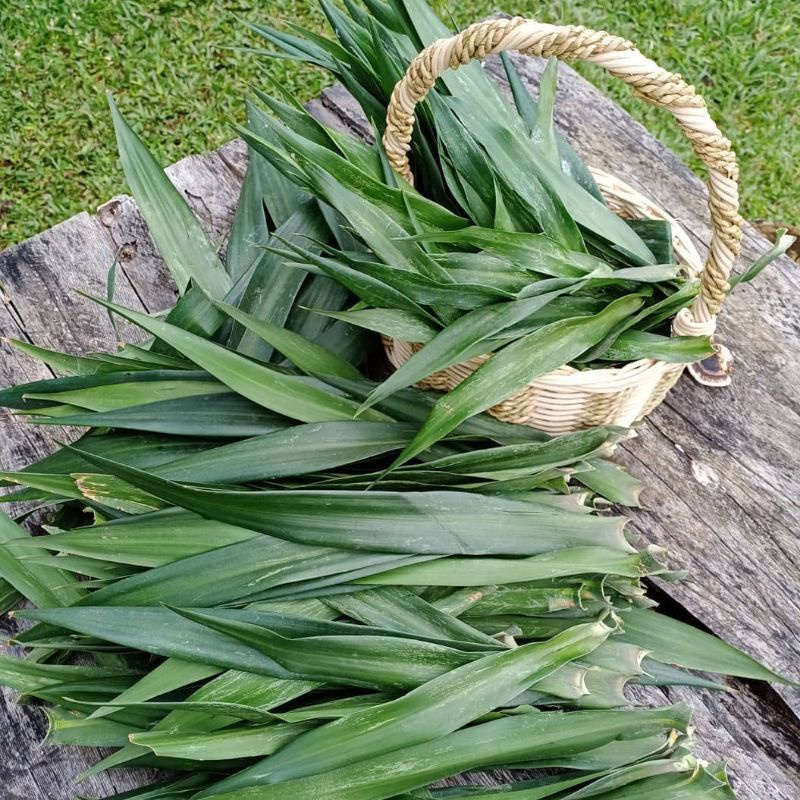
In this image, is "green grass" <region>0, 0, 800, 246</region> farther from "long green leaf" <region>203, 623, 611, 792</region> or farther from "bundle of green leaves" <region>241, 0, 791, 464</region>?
"long green leaf" <region>203, 623, 611, 792</region>

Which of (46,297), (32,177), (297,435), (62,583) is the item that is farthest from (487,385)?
(32,177)

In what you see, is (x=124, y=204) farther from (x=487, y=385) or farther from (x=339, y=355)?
(x=487, y=385)

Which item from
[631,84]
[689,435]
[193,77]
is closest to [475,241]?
[631,84]

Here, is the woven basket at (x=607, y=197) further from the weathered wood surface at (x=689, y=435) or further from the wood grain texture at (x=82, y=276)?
the wood grain texture at (x=82, y=276)

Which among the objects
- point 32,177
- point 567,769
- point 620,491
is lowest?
point 567,769

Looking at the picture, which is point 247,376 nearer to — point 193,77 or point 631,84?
point 631,84

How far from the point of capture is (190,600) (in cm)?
94

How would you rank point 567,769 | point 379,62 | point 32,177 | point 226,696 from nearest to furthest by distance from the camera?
point 226,696, point 567,769, point 379,62, point 32,177

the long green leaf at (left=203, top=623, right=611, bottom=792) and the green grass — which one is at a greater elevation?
the green grass

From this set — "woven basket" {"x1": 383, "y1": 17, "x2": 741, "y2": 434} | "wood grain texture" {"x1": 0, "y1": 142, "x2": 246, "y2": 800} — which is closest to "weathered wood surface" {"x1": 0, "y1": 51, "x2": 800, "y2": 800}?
"wood grain texture" {"x1": 0, "y1": 142, "x2": 246, "y2": 800}

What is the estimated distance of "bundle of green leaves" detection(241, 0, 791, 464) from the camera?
3.25 ft

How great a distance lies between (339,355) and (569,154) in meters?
0.42

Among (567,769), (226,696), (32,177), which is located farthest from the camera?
(32,177)

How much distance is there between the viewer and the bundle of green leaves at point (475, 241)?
0.99 metres
